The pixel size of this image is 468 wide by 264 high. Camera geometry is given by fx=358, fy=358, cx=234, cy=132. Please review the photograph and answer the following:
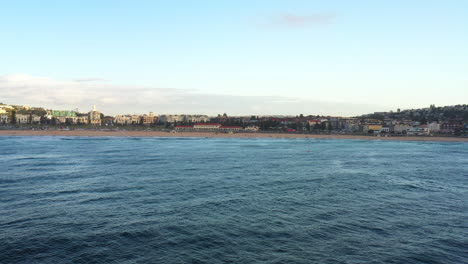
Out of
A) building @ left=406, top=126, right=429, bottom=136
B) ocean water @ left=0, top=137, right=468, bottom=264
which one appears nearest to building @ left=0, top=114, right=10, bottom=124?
ocean water @ left=0, top=137, right=468, bottom=264

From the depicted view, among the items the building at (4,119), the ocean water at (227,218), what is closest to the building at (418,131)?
the ocean water at (227,218)

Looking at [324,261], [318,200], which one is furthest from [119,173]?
[324,261]

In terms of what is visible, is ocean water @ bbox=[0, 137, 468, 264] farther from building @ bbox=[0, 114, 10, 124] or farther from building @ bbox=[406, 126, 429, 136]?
building @ bbox=[0, 114, 10, 124]

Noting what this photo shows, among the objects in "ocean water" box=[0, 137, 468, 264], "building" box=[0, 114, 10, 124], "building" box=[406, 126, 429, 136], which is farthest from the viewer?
"building" box=[0, 114, 10, 124]

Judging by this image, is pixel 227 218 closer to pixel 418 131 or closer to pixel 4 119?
pixel 418 131

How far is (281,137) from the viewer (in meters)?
160

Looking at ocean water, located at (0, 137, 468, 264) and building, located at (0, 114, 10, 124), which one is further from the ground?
building, located at (0, 114, 10, 124)

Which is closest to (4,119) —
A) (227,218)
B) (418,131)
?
(227,218)

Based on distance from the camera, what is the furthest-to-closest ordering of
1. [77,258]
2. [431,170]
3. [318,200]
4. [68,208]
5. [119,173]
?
[431,170], [119,173], [318,200], [68,208], [77,258]

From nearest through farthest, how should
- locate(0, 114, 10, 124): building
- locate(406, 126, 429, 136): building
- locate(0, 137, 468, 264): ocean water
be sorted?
locate(0, 137, 468, 264): ocean water, locate(406, 126, 429, 136): building, locate(0, 114, 10, 124): building

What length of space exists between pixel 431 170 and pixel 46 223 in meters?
46.0

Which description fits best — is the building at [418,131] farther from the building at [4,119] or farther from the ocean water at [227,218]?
the building at [4,119]

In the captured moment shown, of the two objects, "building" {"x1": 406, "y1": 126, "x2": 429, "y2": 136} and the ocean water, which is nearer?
the ocean water

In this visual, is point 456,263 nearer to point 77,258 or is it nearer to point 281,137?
point 77,258
